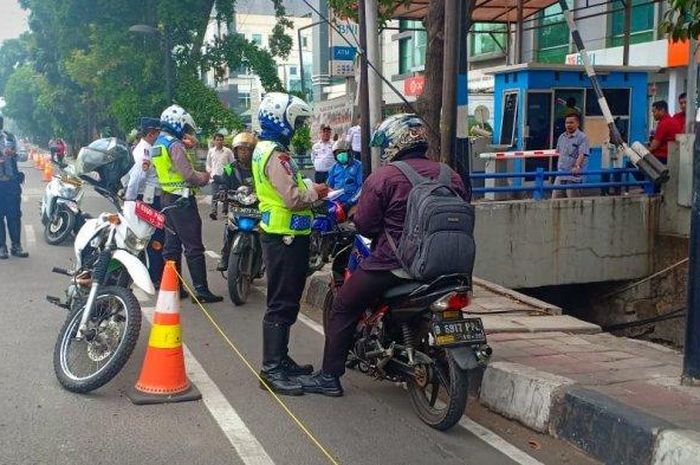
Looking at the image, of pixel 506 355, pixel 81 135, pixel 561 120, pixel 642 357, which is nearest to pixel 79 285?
pixel 506 355

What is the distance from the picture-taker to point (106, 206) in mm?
19250

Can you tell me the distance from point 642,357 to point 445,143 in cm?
255

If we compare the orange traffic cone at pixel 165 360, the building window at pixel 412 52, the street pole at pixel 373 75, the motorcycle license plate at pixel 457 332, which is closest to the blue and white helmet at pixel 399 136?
the motorcycle license plate at pixel 457 332

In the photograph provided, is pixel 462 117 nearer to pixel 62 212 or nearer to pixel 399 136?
pixel 399 136

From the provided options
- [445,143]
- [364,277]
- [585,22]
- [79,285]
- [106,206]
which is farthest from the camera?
[585,22]

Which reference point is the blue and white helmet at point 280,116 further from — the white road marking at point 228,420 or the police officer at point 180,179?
the police officer at point 180,179

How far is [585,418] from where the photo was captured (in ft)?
14.5

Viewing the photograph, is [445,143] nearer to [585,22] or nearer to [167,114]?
[167,114]

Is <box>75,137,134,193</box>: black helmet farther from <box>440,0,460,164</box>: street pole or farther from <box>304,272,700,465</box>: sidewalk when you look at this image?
<box>304,272,700,465</box>: sidewalk

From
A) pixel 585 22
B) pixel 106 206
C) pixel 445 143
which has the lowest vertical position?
pixel 106 206

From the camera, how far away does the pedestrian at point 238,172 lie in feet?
27.3

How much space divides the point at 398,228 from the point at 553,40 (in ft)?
77.1

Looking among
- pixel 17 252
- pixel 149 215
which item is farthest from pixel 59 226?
pixel 149 215

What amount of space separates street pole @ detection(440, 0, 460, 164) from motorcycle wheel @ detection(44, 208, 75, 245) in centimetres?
721
